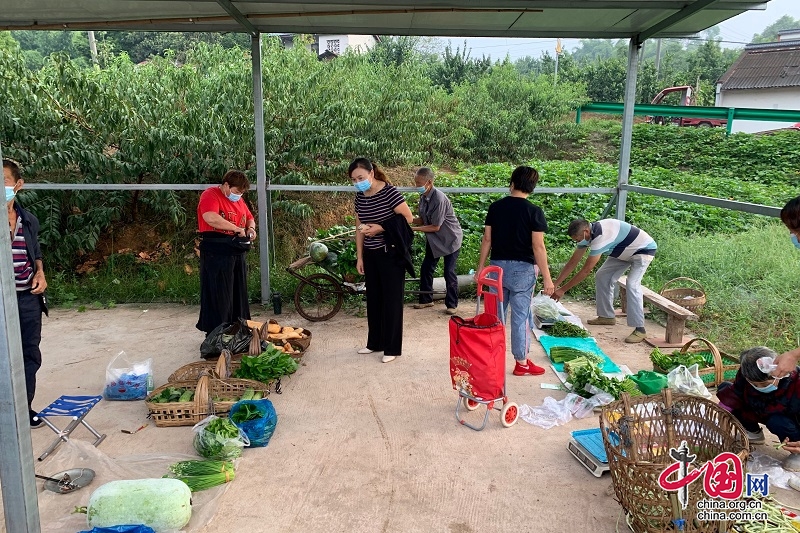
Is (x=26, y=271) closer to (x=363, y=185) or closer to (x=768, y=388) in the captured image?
(x=363, y=185)

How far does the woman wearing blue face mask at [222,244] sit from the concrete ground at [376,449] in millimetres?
679

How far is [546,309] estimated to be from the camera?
6660mm

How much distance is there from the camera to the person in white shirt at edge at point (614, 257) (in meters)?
5.96

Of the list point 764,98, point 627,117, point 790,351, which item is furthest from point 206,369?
point 764,98

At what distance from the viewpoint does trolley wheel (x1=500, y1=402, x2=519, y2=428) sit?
439 centimetres

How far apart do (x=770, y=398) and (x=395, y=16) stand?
16.8 ft

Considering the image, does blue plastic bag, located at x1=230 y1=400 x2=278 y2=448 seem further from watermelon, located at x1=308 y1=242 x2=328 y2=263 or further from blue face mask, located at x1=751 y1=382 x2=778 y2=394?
blue face mask, located at x1=751 y1=382 x2=778 y2=394

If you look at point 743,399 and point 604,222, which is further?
point 604,222

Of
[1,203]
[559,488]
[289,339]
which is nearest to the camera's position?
[1,203]

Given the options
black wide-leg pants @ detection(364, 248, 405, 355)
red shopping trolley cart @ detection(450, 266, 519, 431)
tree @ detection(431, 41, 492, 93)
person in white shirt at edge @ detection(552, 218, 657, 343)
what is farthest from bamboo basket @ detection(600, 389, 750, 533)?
tree @ detection(431, 41, 492, 93)

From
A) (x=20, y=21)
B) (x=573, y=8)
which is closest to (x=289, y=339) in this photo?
(x=573, y=8)

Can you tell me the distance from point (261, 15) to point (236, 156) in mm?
3368

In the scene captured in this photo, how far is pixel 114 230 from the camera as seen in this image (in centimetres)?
976

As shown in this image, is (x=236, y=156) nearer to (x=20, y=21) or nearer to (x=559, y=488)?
(x=20, y=21)
